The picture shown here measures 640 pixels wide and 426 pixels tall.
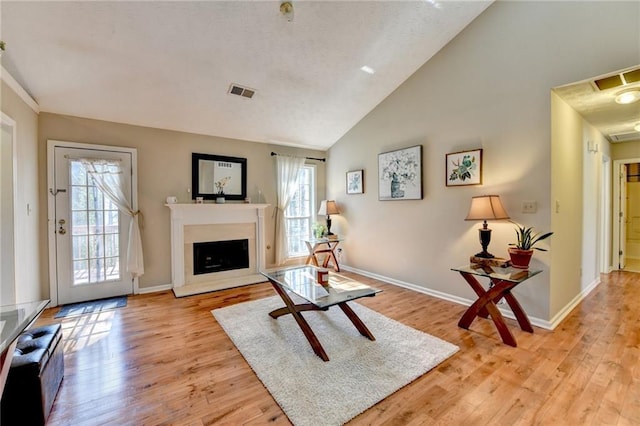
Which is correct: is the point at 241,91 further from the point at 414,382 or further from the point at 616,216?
the point at 616,216

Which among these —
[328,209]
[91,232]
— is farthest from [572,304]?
[91,232]

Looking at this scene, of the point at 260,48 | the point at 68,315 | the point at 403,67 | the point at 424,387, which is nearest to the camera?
the point at 424,387

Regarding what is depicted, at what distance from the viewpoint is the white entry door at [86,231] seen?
342 cm

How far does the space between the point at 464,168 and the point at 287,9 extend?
8.21ft

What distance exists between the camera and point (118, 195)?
368 centimetres

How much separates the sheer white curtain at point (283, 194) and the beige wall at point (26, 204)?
311 centimetres

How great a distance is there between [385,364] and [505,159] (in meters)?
2.43

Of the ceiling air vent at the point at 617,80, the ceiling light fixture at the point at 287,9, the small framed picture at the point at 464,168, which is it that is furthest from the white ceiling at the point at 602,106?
the ceiling light fixture at the point at 287,9

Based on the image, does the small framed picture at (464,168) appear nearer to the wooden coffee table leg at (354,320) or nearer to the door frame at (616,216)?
the wooden coffee table leg at (354,320)

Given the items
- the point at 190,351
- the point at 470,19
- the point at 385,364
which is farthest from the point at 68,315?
the point at 470,19

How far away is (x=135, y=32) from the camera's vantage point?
8.19 feet

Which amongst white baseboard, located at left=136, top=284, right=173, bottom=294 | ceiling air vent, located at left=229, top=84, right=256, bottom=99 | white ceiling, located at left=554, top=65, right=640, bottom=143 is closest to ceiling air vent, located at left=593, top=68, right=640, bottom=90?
white ceiling, located at left=554, top=65, right=640, bottom=143

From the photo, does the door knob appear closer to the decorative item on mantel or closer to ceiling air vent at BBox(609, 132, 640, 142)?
the decorative item on mantel

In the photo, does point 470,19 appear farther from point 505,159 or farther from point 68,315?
point 68,315
